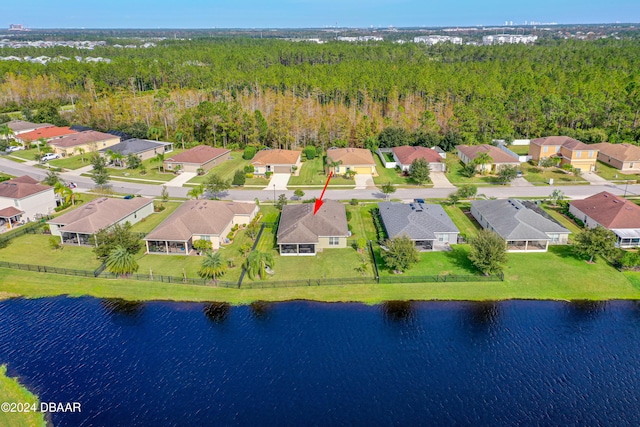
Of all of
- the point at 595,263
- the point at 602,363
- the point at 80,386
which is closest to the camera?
the point at 80,386

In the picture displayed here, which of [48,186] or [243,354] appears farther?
[48,186]

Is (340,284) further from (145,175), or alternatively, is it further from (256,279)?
(145,175)

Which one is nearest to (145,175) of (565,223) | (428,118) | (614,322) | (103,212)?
(103,212)

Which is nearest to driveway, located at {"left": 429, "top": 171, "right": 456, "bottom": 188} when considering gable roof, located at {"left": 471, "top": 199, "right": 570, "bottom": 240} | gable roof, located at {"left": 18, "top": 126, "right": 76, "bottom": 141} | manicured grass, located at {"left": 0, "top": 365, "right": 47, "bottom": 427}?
gable roof, located at {"left": 471, "top": 199, "right": 570, "bottom": 240}

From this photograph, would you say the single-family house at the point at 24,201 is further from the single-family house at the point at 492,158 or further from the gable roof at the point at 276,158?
the single-family house at the point at 492,158

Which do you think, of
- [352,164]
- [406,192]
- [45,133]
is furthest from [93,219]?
[45,133]

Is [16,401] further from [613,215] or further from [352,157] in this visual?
[613,215]
